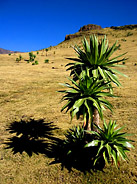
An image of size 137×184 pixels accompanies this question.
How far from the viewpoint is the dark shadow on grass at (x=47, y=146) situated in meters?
4.39

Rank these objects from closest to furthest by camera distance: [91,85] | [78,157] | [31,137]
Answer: [91,85] → [78,157] → [31,137]

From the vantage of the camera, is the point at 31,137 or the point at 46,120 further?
the point at 46,120

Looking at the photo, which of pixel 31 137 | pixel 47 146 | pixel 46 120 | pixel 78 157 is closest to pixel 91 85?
pixel 78 157

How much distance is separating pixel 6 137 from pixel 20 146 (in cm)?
90

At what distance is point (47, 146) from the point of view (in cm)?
520

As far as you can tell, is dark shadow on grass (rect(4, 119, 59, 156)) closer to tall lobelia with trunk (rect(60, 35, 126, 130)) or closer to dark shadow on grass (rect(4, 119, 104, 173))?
dark shadow on grass (rect(4, 119, 104, 173))

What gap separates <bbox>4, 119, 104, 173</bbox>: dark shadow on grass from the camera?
14.4 ft

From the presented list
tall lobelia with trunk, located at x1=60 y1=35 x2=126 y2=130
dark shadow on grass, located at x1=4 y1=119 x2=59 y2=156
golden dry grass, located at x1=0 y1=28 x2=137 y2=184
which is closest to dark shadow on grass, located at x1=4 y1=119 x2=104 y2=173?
dark shadow on grass, located at x1=4 y1=119 x2=59 y2=156

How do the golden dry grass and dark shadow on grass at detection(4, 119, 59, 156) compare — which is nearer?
the golden dry grass

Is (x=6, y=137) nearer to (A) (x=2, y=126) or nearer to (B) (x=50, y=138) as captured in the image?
(A) (x=2, y=126)

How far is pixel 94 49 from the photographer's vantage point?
4.36m

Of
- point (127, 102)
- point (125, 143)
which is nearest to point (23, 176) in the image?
point (125, 143)

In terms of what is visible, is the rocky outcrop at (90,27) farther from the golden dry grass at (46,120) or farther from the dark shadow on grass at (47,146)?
the dark shadow on grass at (47,146)

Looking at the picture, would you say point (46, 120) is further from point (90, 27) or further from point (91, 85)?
point (90, 27)
